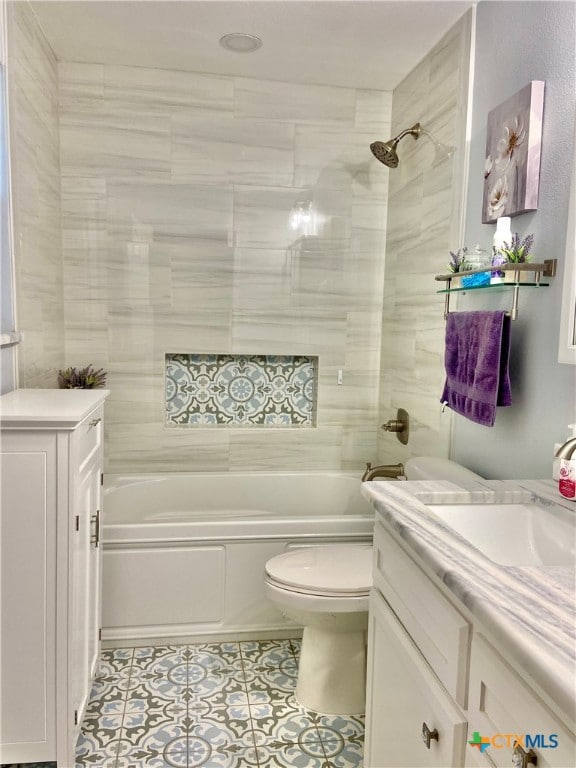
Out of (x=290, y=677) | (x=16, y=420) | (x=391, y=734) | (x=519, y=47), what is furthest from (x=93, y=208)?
(x=391, y=734)

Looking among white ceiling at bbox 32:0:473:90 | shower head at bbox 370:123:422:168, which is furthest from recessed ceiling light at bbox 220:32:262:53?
shower head at bbox 370:123:422:168

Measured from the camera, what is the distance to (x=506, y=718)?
948mm

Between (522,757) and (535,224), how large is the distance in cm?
143

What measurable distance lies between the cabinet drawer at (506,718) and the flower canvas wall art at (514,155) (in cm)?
133

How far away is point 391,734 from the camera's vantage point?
4.80ft

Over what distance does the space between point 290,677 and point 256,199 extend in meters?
2.24

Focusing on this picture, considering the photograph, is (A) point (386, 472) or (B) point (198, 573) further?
(A) point (386, 472)

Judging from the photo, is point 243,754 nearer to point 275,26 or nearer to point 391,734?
point 391,734

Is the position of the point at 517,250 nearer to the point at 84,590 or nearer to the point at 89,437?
the point at 89,437

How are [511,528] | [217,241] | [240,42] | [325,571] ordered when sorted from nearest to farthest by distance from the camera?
Answer: [511,528], [325,571], [240,42], [217,241]

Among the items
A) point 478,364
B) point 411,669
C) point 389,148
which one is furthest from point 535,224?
point 411,669

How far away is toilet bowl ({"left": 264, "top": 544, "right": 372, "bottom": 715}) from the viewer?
→ 2102 millimetres

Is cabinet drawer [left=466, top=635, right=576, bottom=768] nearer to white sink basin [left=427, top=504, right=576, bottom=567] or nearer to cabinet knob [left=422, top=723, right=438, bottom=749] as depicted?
cabinet knob [left=422, top=723, right=438, bottom=749]

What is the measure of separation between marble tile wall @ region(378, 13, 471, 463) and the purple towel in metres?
0.38
